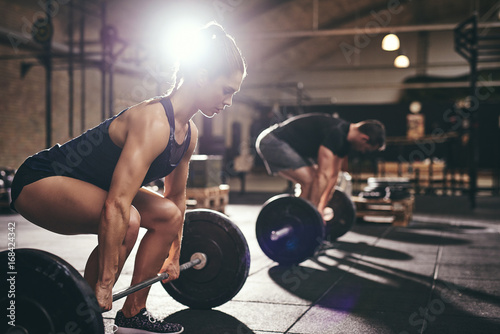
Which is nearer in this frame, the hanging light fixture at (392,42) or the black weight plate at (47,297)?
the black weight plate at (47,297)

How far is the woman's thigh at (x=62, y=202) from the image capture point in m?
1.49

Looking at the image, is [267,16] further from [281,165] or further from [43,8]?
[281,165]

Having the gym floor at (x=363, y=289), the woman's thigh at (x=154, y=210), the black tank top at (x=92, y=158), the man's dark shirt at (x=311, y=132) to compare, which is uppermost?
the man's dark shirt at (x=311, y=132)

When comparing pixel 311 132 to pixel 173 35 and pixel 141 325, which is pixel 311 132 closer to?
pixel 141 325

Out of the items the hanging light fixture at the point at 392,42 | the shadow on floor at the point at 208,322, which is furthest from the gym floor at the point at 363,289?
the hanging light fixture at the point at 392,42

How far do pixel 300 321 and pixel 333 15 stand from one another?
12138 millimetres

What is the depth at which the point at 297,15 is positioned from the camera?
1216cm

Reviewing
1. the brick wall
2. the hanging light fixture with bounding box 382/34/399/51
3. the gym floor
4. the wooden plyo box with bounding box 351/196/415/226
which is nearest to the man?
the gym floor

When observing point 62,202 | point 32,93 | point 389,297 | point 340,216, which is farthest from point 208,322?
point 32,93

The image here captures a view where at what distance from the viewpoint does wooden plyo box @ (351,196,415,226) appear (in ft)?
16.9

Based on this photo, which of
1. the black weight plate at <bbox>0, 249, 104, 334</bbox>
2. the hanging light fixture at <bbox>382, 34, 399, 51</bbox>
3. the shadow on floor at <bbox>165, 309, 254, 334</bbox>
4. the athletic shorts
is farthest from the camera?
Result: the hanging light fixture at <bbox>382, 34, 399, 51</bbox>

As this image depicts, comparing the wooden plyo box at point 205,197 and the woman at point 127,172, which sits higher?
the woman at point 127,172

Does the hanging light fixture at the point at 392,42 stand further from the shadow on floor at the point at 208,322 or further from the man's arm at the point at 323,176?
the shadow on floor at the point at 208,322

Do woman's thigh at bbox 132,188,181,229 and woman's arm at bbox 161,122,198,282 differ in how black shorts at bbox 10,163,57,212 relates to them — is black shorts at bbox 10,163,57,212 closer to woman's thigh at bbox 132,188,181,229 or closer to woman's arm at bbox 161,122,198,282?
woman's thigh at bbox 132,188,181,229
